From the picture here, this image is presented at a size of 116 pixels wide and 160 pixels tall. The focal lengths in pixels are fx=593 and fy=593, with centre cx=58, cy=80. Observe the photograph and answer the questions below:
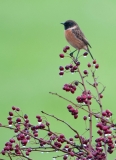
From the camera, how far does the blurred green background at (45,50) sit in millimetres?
9047

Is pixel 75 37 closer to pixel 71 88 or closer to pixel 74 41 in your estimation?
pixel 74 41

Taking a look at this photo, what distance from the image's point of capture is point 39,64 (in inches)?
453

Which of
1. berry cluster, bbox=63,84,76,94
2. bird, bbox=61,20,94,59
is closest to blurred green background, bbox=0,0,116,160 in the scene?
bird, bbox=61,20,94,59

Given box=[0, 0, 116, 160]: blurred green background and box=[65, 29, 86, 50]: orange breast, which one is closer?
box=[65, 29, 86, 50]: orange breast

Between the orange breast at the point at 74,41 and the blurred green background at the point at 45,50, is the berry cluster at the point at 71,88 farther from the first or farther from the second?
the blurred green background at the point at 45,50

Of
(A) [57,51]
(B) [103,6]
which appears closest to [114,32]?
(A) [57,51]

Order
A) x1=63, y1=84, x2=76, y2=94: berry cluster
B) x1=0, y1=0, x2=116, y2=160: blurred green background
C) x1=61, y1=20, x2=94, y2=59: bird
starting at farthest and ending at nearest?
x1=0, y1=0, x2=116, y2=160: blurred green background → x1=61, y1=20, x2=94, y2=59: bird → x1=63, y1=84, x2=76, y2=94: berry cluster

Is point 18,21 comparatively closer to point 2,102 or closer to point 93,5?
point 93,5

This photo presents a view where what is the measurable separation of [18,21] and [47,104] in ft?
17.2

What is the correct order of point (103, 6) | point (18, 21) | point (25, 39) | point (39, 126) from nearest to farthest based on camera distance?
point (39, 126), point (25, 39), point (18, 21), point (103, 6)

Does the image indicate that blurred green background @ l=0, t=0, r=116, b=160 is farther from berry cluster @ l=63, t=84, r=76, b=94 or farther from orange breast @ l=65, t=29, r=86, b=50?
berry cluster @ l=63, t=84, r=76, b=94

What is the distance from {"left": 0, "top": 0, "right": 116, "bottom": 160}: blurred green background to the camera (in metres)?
9.05

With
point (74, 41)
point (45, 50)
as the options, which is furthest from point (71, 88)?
point (45, 50)

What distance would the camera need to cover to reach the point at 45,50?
12.2 metres
